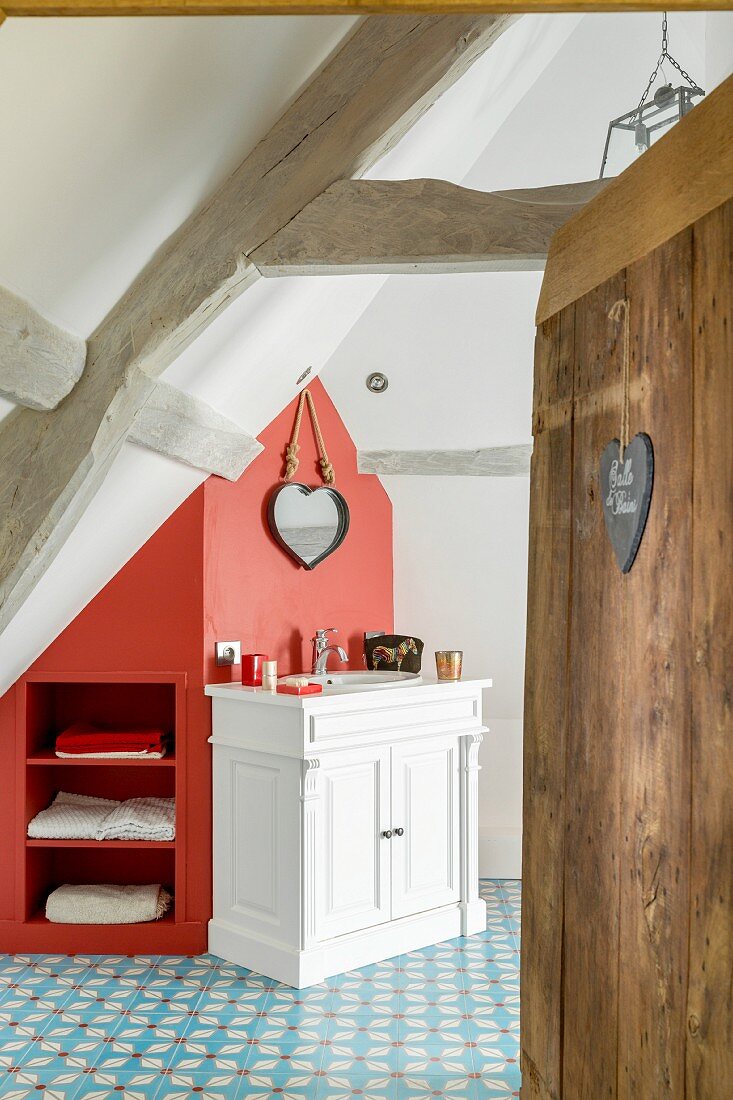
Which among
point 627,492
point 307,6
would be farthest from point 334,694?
point 307,6

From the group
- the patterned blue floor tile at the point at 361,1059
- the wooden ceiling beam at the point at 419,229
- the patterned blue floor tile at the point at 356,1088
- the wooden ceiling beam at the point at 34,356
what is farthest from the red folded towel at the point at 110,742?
the wooden ceiling beam at the point at 419,229

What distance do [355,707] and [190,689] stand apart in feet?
2.04

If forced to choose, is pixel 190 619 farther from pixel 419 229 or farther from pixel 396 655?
pixel 419 229

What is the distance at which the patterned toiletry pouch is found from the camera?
3957 mm

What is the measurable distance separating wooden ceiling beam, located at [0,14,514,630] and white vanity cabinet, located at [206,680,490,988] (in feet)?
4.10

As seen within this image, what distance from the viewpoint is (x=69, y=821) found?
337 cm

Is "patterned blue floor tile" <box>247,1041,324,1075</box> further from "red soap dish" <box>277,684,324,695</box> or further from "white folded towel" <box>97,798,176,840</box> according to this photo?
"red soap dish" <box>277,684,324,695</box>

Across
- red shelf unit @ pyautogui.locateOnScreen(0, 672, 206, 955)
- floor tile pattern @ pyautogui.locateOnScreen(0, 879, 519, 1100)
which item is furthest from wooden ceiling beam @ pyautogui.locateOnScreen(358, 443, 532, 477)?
floor tile pattern @ pyautogui.locateOnScreen(0, 879, 519, 1100)

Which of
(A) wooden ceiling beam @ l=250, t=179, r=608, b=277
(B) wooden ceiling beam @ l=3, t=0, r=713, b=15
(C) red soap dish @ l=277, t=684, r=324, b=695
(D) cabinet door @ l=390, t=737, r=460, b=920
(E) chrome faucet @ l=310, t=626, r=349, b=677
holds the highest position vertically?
(A) wooden ceiling beam @ l=250, t=179, r=608, b=277

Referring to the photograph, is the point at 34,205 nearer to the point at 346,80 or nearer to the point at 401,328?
the point at 346,80

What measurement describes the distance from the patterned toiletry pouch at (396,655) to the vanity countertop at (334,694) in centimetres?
31

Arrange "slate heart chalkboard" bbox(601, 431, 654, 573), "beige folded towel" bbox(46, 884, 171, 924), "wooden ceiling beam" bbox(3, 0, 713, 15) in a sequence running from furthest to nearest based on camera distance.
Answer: "beige folded towel" bbox(46, 884, 171, 924), "slate heart chalkboard" bbox(601, 431, 654, 573), "wooden ceiling beam" bbox(3, 0, 713, 15)

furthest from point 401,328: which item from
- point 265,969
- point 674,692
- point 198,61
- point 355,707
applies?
point 674,692

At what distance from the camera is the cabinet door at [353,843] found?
312 centimetres
